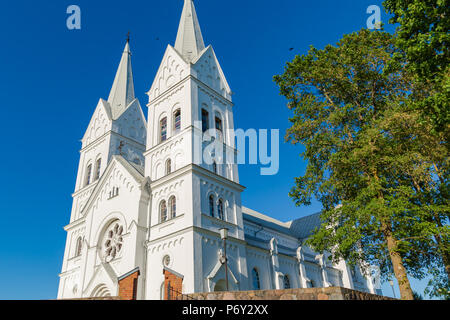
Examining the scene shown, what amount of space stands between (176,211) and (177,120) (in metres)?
7.70

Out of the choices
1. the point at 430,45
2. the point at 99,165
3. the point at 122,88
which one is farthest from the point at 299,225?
the point at 430,45

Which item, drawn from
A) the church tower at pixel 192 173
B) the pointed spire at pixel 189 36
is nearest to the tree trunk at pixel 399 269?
the church tower at pixel 192 173

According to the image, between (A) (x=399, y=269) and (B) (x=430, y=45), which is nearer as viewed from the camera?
(B) (x=430, y=45)

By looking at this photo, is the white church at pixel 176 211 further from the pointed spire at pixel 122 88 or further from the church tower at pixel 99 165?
the pointed spire at pixel 122 88

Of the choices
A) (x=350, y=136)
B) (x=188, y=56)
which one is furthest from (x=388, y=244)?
(x=188, y=56)

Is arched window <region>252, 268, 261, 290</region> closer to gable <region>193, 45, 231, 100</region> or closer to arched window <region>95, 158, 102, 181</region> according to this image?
gable <region>193, 45, 231, 100</region>

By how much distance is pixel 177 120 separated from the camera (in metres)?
26.3

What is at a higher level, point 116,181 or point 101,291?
point 116,181

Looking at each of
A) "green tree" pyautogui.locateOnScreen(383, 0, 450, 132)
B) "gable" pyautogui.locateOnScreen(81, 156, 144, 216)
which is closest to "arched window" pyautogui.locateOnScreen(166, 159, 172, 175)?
"gable" pyautogui.locateOnScreen(81, 156, 144, 216)

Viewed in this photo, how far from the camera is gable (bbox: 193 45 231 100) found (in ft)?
91.8

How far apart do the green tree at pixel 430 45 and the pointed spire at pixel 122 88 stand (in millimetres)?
30249

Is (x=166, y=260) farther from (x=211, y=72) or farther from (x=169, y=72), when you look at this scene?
(x=211, y=72)

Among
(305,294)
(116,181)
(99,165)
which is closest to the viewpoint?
(305,294)

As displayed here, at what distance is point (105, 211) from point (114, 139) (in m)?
9.94
